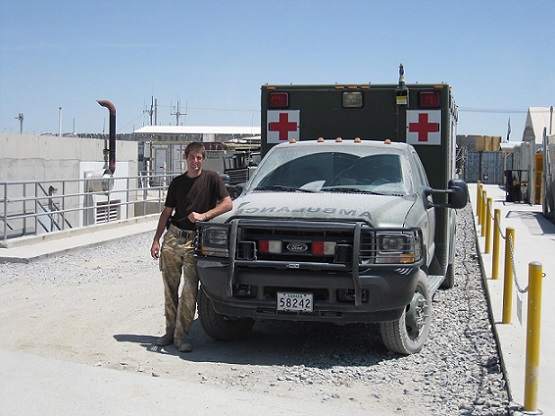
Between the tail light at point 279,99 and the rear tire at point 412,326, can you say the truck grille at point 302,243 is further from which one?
the tail light at point 279,99

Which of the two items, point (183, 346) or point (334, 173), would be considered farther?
point (334, 173)

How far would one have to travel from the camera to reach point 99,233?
17.6 m

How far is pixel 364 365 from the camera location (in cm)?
713

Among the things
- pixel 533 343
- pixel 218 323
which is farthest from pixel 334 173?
pixel 533 343

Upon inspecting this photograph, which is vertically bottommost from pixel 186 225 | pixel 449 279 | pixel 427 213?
pixel 449 279

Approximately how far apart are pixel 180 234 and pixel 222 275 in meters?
0.78

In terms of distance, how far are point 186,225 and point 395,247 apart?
1.97m

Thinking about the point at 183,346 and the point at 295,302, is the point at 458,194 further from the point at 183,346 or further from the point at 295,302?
the point at 183,346

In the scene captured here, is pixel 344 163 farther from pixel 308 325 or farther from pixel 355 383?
A: pixel 355 383

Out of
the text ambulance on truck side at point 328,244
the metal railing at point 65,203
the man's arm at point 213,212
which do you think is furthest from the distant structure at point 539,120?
the man's arm at point 213,212

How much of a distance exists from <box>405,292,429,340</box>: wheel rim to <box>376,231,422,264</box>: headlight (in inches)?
26.8

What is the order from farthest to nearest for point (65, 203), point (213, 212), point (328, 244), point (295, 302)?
point (65, 203)
point (213, 212)
point (295, 302)
point (328, 244)

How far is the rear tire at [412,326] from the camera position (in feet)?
23.6

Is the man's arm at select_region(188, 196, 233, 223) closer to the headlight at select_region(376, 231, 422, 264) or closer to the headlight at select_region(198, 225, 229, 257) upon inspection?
the headlight at select_region(198, 225, 229, 257)
